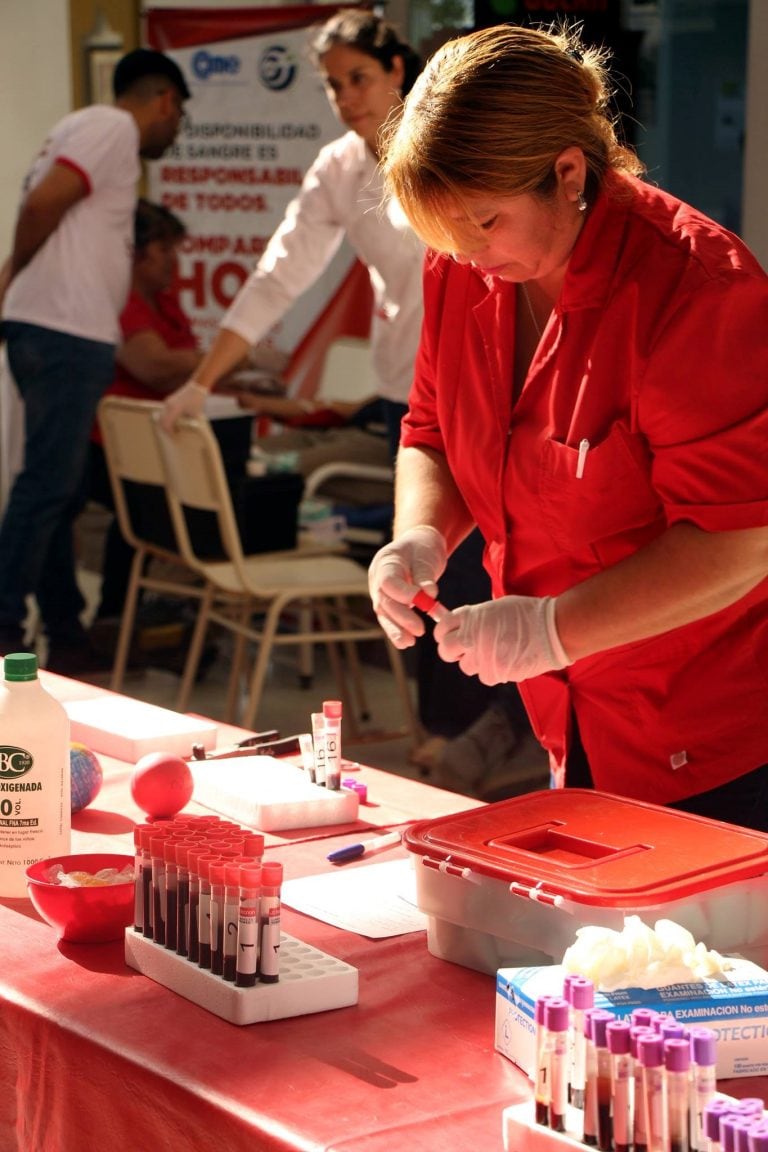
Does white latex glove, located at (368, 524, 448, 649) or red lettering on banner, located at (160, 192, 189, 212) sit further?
red lettering on banner, located at (160, 192, 189, 212)

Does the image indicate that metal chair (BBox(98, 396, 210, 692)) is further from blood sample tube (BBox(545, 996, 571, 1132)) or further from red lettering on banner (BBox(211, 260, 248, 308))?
blood sample tube (BBox(545, 996, 571, 1132))

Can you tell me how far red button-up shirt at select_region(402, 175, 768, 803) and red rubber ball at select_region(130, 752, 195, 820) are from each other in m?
0.41

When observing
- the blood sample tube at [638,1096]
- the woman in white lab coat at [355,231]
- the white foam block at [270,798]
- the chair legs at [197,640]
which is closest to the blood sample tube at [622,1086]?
the blood sample tube at [638,1096]

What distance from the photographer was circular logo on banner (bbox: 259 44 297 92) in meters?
5.93

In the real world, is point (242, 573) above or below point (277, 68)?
below

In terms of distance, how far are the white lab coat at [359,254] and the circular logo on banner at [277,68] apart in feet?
7.21

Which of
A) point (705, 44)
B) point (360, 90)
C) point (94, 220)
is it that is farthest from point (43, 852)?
point (705, 44)

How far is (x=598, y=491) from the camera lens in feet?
5.38

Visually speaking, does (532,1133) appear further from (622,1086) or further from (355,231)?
(355,231)

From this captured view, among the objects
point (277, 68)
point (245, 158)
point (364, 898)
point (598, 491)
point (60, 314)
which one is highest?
point (277, 68)

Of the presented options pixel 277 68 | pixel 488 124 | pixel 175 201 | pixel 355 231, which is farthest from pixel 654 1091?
pixel 175 201

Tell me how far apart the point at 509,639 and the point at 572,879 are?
47 centimetres

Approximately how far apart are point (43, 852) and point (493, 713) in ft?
8.37

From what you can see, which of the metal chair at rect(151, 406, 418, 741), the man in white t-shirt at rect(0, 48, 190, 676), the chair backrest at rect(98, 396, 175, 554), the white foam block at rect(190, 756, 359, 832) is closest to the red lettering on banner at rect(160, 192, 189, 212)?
the man in white t-shirt at rect(0, 48, 190, 676)
